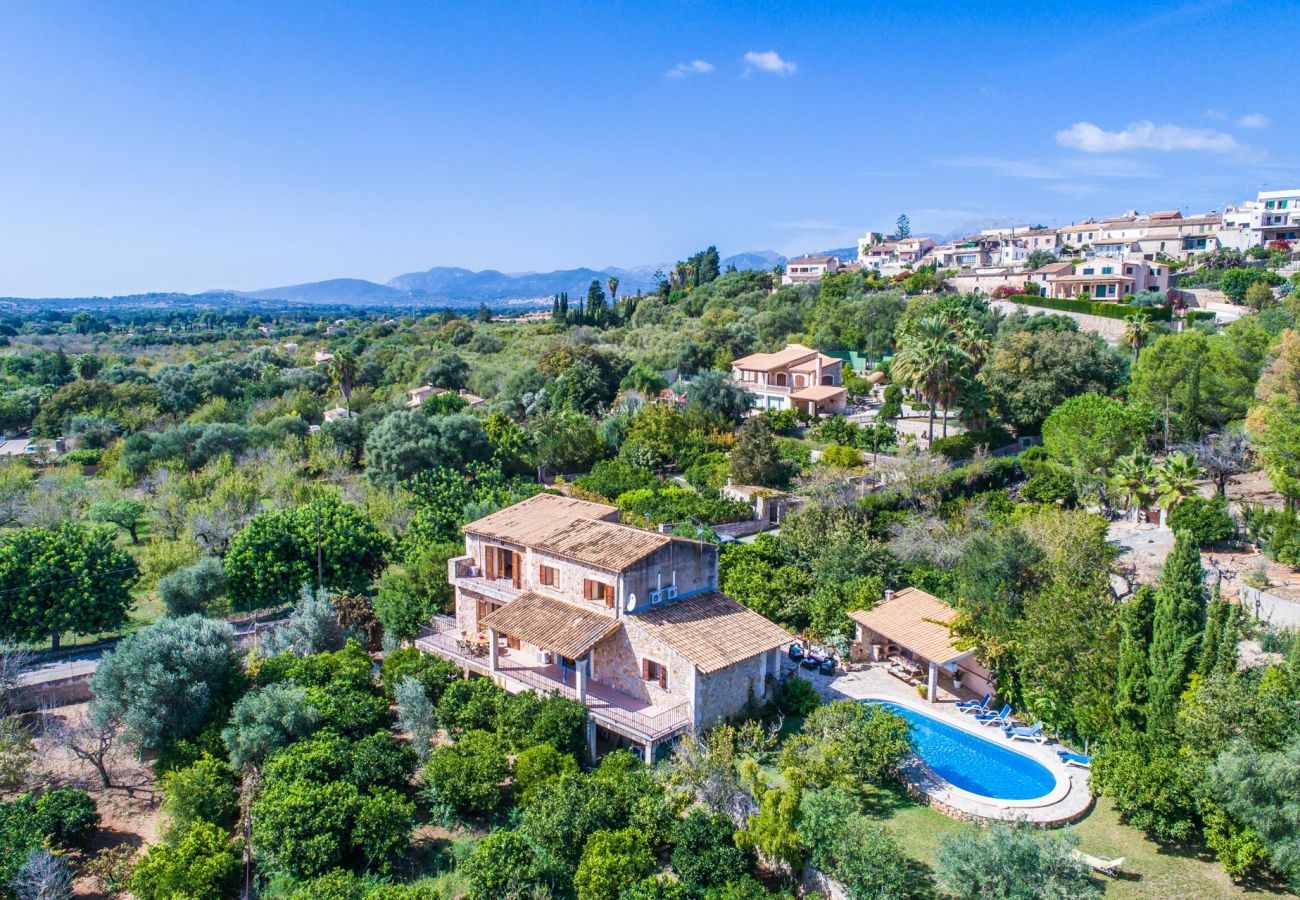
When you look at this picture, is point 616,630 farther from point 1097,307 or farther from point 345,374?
point 1097,307

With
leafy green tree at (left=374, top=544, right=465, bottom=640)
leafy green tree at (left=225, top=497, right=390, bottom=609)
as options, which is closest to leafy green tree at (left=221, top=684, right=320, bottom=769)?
leafy green tree at (left=374, top=544, right=465, bottom=640)

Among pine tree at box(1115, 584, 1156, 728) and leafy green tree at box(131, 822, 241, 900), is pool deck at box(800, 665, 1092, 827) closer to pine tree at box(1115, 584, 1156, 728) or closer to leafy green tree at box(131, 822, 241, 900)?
pine tree at box(1115, 584, 1156, 728)

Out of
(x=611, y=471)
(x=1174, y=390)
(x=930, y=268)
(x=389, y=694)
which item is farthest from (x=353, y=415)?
(x=930, y=268)

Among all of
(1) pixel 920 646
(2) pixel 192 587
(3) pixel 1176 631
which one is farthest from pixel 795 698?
(2) pixel 192 587

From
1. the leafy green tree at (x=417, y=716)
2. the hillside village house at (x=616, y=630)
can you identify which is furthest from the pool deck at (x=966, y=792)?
the leafy green tree at (x=417, y=716)

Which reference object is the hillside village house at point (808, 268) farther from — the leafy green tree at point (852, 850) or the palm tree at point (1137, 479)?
the leafy green tree at point (852, 850)

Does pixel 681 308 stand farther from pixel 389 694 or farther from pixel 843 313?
pixel 389 694

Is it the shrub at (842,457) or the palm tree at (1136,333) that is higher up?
the palm tree at (1136,333)
